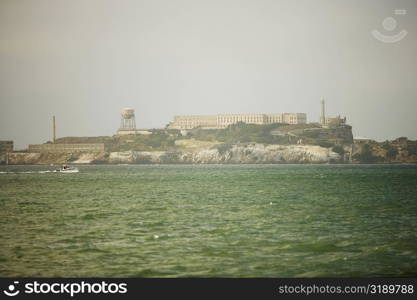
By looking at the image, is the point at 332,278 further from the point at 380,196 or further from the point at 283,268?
the point at 380,196

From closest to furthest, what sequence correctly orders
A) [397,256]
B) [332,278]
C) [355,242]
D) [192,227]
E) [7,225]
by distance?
[332,278] < [397,256] < [355,242] < [192,227] < [7,225]

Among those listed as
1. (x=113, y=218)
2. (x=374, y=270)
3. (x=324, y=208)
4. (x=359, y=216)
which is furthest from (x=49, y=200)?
(x=374, y=270)

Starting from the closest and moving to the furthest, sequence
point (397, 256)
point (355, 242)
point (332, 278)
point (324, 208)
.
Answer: point (332, 278) < point (397, 256) < point (355, 242) < point (324, 208)

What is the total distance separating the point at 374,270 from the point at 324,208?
20.5 m

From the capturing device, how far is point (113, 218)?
32781 millimetres

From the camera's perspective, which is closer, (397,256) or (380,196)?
(397,256)

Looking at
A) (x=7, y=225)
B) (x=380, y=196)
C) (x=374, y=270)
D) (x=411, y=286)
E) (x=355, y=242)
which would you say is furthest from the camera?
(x=380, y=196)

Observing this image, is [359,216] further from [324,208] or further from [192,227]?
[192,227]

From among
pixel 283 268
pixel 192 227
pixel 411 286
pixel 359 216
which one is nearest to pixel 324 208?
pixel 359 216

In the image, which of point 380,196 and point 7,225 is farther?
point 380,196

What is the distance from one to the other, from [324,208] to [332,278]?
72.7ft

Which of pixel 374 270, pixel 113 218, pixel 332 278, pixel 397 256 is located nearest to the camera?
pixel 332 278

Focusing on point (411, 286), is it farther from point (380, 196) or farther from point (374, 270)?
point (380, 196)

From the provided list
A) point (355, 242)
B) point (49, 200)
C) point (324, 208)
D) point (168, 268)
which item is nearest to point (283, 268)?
point (168, 268)
